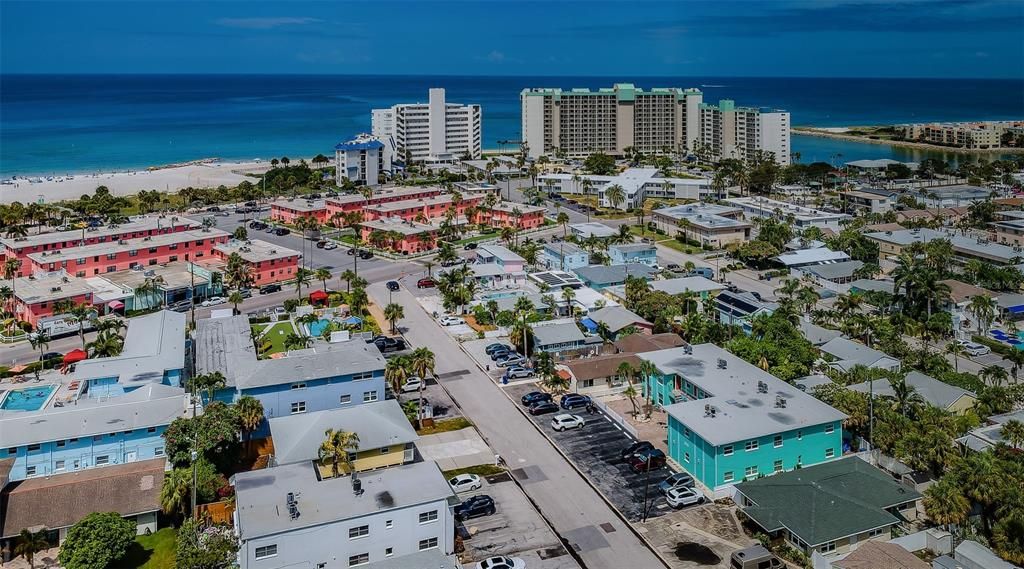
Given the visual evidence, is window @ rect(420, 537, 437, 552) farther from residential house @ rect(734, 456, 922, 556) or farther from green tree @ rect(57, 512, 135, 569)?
residential house @ rect(734, 456, 922, 556)

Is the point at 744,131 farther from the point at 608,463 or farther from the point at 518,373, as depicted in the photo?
the point at 608,463

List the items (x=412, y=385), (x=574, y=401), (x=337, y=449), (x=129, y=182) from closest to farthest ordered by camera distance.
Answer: (x=337, y=449) < (x=574, y=401) < (x=412, y=385) < (x=129, y=182)

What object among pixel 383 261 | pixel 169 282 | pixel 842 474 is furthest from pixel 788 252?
pixel 169 282

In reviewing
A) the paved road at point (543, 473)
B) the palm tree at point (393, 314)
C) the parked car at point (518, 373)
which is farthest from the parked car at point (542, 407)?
the palm tree at point (393, 314)

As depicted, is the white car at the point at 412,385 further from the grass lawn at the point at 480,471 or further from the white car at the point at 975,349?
the white car at the point at 975,349

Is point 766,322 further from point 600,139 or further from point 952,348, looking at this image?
point 600,139

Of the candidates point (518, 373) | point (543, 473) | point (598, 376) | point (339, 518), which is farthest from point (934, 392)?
point (339, 518)

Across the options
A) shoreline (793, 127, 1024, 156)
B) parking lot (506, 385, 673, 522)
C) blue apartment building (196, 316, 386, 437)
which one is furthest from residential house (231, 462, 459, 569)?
shoreline (793, 127, 1024, 156)
